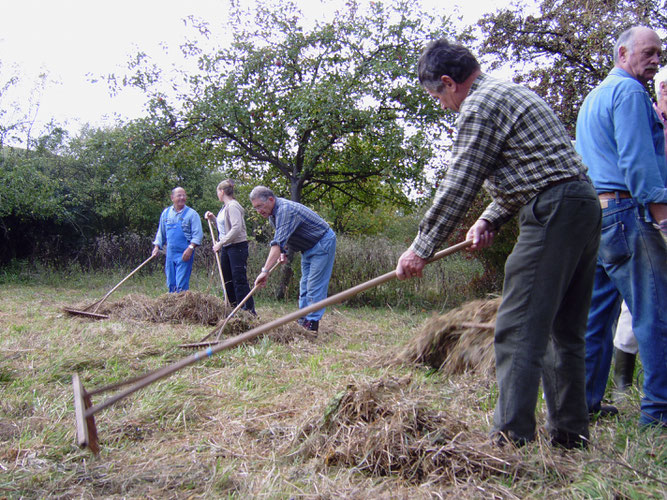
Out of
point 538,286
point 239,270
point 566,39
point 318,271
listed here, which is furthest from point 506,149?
point 566,39

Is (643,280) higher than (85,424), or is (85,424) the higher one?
(643,280)

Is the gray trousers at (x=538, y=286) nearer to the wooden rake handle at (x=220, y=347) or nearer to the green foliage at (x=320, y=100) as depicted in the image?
the wooden rake handle at (x=220, y=347)

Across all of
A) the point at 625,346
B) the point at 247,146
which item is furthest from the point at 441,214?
the point at 247,146

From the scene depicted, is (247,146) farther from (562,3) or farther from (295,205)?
(562,3)

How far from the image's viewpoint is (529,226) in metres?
2.10

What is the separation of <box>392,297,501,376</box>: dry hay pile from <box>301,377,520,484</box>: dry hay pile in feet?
3.95

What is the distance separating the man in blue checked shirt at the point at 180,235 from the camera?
747cm

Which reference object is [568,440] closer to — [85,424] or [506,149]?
[506,149]

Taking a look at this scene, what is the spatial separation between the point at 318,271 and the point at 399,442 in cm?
369

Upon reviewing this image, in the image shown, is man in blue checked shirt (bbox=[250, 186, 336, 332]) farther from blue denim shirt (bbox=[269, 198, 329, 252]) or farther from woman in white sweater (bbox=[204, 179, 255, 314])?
woman in white sweater (bbox=[204, 179, 255, 314])

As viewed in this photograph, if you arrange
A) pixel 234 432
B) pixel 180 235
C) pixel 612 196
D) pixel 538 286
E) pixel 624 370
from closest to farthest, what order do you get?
pixel 538 286 < pixel 612 196 < pixel 234 432 < pixel 624 370 < pixel 180 235

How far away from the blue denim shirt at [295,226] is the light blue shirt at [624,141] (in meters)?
3.43

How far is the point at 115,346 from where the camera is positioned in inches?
177

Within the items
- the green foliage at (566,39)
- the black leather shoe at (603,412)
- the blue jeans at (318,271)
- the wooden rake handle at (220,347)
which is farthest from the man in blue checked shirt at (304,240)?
the green foliage at (566,39)
